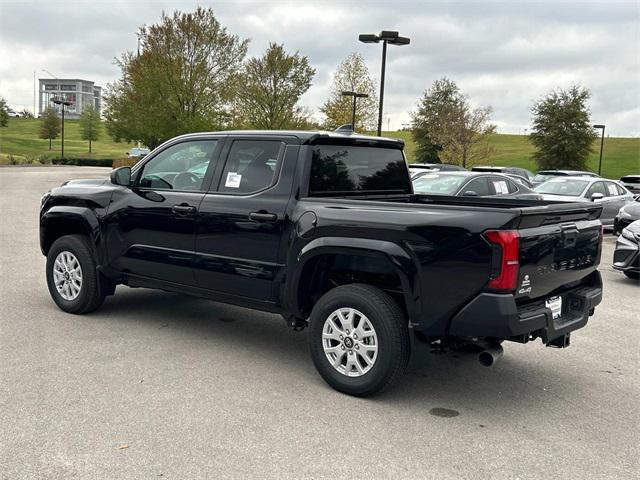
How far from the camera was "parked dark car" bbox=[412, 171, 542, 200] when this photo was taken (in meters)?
12.3

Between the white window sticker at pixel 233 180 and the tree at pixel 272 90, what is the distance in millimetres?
35342

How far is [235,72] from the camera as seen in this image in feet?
132

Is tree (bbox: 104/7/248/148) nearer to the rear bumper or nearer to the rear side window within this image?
the rear side window

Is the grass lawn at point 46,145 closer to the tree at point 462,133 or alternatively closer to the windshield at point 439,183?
the tree at point 462,133

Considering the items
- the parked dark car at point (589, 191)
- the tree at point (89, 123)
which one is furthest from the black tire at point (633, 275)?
the tree at point (89, 123)

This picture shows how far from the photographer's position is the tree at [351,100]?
41156 mm

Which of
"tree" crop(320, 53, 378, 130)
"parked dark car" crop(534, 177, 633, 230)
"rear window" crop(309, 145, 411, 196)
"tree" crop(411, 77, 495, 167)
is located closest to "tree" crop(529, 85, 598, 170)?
"tree" crop(411, 77, 495, 167)

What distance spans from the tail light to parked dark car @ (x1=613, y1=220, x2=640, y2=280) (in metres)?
6.22

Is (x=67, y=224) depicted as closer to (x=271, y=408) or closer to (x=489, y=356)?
(x=271, y=408)

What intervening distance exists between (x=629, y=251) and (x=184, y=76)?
111ft

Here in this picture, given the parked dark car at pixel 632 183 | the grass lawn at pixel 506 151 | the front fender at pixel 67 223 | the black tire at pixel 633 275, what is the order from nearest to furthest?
1. the front fender at pixel 67 223
2. the black tire at pixel 633 275
3. the parked dark car at pixel 632 183
4. the grass lawn at pixel 506 151

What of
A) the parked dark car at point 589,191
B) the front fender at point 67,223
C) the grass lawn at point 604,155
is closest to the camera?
the front fender at point 67,223

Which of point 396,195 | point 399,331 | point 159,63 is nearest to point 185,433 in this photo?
point 399,331

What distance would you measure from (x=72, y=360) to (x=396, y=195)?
10.2 ft
